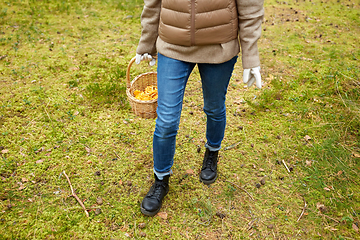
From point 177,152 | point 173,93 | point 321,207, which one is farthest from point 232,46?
point 321,207

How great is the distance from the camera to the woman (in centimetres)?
203

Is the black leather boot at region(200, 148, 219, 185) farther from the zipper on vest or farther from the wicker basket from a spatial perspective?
the zipper on vest

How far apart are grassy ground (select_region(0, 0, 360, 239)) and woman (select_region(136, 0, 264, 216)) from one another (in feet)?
2.76

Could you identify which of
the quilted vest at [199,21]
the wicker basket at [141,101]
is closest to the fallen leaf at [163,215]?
the wicker basket at [141,101]

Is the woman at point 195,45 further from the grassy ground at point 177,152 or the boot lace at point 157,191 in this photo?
the grassy ground at point 177,152

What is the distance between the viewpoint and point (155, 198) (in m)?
2.70

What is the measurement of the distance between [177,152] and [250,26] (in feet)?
6.45

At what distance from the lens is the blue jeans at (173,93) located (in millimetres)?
2191

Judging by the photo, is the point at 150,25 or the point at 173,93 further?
the point at 150,25

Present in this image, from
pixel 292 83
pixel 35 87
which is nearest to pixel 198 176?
pixel 292 83

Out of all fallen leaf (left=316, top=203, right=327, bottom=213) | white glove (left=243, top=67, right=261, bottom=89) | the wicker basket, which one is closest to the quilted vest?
white glove (left=243, top=67, right=261, bottom=89)

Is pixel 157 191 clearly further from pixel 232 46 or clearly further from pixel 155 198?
pixel 232 46

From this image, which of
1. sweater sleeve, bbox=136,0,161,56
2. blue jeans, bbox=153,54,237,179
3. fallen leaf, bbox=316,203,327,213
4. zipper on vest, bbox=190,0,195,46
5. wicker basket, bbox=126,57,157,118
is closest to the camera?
zipper on vest, bbox=190,0,195,46

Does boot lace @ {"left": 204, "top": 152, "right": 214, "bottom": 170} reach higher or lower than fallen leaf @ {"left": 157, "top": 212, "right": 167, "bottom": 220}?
higher
